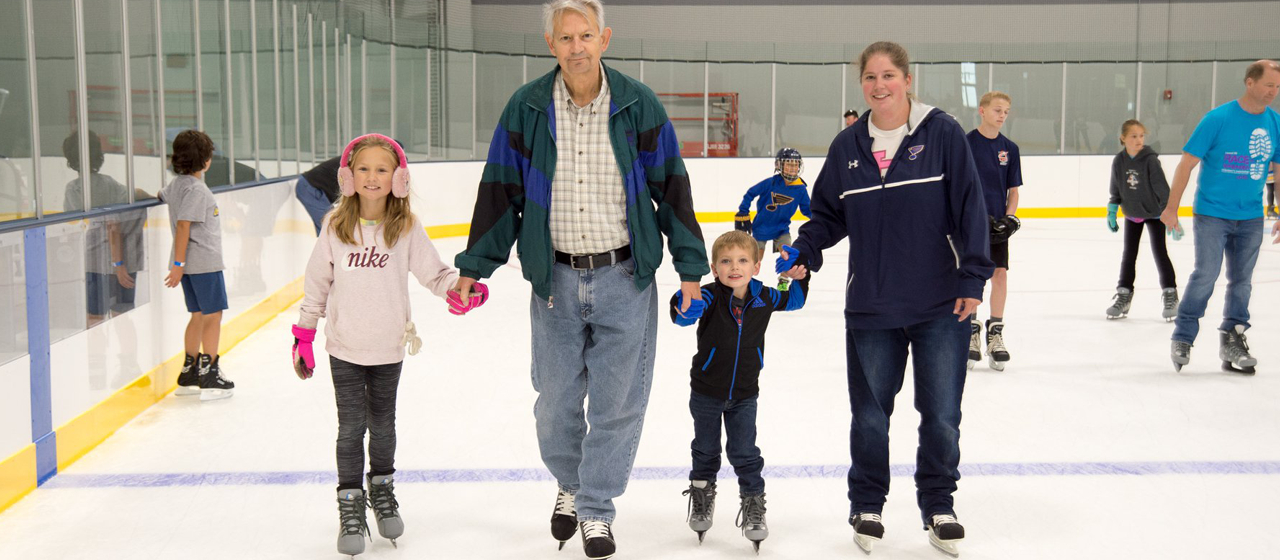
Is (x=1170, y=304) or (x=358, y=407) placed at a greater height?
(x=358, y=407)

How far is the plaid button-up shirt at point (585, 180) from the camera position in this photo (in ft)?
9.43

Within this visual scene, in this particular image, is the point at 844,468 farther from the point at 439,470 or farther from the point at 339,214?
the point at 339,214

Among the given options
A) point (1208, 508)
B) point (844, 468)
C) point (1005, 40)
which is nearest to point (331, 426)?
point (844, 468)

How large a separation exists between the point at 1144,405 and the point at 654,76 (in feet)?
41.8

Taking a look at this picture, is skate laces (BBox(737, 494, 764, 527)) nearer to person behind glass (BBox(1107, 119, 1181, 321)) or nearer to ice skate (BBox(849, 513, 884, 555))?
ice skate (BBox(849, 513, 884, 555))

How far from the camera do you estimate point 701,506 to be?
10.3ft

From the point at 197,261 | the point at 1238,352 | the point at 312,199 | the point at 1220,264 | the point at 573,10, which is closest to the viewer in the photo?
the point at 573,10

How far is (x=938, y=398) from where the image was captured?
3.02 m

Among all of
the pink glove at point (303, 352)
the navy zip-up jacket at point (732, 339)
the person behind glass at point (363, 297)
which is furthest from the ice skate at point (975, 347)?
the pink glove at point (303, 352)

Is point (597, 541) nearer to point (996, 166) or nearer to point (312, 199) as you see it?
point (996, 166)

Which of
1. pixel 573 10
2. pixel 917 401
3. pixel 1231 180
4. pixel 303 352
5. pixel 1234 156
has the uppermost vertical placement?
pixel 573 10

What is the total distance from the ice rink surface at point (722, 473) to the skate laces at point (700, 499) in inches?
3.5

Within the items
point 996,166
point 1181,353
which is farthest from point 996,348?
point 996,166

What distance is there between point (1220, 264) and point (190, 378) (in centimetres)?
458
